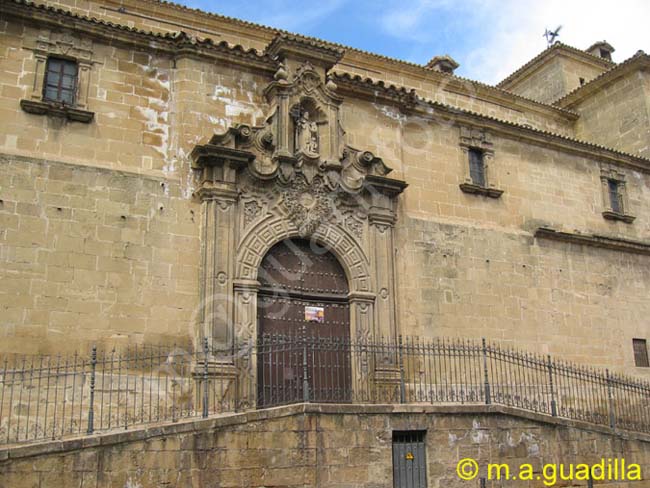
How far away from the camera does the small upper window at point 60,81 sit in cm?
1172

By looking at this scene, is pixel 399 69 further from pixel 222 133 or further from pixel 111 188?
pixel 111 188

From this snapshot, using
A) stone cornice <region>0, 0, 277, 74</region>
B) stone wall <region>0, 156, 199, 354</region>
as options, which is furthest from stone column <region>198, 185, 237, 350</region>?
stone cornice <region>0, 0, 277, 74</region>

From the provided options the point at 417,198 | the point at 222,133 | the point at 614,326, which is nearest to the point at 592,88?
the point at 614,326

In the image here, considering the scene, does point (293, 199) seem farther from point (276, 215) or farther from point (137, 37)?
point (137, 37)

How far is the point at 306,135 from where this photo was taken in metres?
13.3

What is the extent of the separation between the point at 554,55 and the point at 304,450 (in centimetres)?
2030

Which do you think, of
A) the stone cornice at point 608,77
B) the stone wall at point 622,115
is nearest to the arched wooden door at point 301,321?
the stone wall at point 622,115

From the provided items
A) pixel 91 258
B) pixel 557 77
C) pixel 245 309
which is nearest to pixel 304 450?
pixel 245 309

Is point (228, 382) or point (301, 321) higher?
point (301, 321)

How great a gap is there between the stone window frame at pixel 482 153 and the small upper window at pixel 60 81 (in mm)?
7869

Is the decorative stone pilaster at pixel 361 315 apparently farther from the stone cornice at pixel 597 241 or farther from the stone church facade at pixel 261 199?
the stone cornice at pixel 597 241

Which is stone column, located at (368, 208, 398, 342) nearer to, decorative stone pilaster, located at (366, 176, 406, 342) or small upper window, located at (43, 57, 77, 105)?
decorative stone pilaster, located at (366, 176, 406, 342)

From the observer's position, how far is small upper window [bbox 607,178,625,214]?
58.2ft

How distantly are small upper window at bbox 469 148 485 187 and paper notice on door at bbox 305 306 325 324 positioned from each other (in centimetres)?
501
